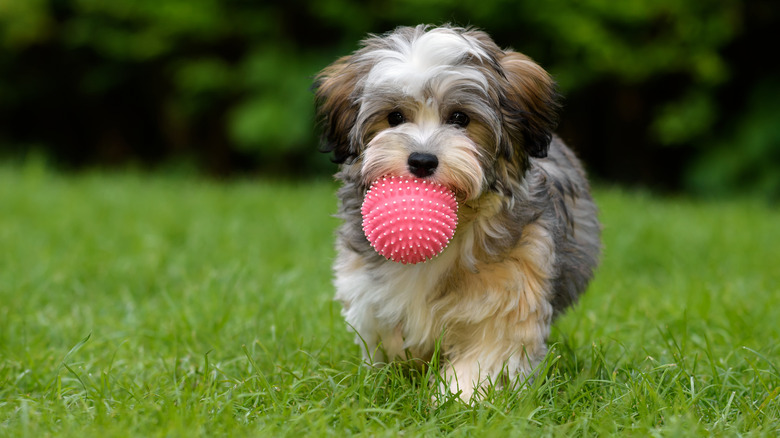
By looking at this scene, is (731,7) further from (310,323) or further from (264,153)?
(310,323)

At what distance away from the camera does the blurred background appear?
875 centimetres

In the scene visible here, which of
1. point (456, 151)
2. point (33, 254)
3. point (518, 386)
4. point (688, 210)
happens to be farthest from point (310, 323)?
point (688, 210)

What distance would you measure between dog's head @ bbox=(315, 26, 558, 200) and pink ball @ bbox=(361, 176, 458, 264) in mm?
61

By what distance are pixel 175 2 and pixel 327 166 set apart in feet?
8.09

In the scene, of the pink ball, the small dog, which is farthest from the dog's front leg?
the pink ball

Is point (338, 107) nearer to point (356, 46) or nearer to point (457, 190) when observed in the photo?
point (457, 190)

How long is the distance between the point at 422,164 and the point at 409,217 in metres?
0.18

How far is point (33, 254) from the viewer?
546 cm

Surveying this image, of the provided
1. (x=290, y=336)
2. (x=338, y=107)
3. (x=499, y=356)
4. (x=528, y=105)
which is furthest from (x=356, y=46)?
(x=499, y=356)

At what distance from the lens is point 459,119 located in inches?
113

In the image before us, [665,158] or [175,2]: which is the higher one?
[175,2]

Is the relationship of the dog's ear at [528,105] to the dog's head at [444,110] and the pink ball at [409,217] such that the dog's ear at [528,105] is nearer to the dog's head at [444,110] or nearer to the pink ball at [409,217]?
the dog's head at [444,110]

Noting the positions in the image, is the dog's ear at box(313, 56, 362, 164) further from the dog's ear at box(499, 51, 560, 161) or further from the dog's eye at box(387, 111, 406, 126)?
the dog's ear at box(499, 51, 560, 161)

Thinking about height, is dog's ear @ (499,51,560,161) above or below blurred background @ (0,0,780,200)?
above
